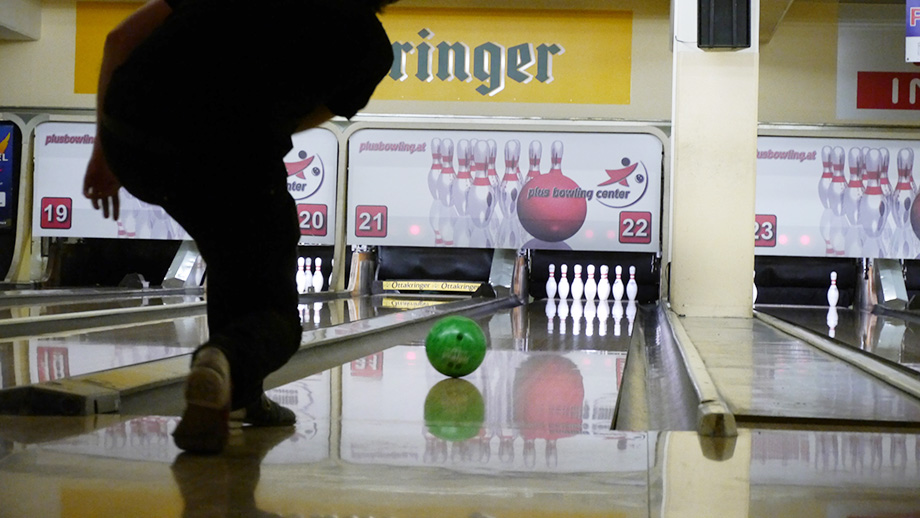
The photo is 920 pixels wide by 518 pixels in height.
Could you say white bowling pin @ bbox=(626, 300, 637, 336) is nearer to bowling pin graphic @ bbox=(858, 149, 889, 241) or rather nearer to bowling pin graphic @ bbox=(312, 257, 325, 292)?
bowling pin graphic @ bbox=(858, 149, 889, 241)

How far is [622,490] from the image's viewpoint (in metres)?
1.04

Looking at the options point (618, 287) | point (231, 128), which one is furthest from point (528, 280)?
point (231, 128)

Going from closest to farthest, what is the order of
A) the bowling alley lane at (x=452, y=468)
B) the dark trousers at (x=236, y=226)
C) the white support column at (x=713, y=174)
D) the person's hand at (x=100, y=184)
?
the bowling alley lane at (x=452, y=468)
the dark trousers at (x=236, y=226)
the person's hand at (x=100, y=184)
the white support column at (x=713, y=174)

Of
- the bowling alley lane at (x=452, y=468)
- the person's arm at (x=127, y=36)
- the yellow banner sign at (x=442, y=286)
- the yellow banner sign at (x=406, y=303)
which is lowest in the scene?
the bowling alley lane at (x=452, y=468)

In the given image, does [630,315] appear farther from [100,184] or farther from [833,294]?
[100,184]

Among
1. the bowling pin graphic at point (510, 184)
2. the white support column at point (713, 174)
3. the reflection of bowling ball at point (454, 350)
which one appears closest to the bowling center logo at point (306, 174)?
the bowling pin graphic at point (510, 184)

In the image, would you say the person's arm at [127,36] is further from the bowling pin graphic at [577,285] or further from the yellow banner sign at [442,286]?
the bowling pin graphic at [577,285]

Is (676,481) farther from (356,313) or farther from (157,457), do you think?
(356,313)

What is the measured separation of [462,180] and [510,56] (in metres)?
0.98

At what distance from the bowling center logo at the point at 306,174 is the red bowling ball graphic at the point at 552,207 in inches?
58.8

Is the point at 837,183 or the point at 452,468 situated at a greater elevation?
the point at 837,183

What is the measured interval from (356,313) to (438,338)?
238 centimetres

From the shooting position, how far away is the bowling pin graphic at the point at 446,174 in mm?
6727

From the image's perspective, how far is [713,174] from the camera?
4930 mm
